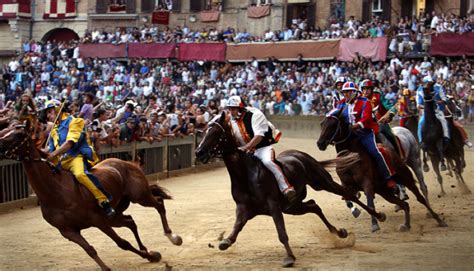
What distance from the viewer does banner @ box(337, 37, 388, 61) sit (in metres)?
37.3

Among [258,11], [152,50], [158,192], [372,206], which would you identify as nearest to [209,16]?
[258,11]

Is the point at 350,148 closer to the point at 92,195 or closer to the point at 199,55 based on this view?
the point at 92,195

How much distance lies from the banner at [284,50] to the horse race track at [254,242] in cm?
2282

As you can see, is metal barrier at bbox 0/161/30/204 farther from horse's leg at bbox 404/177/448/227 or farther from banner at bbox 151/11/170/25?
banner at bbox 151/11/170/25

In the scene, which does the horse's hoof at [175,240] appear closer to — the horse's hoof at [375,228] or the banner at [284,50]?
the horse's hoof at [375,228]

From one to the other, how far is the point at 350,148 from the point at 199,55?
32205mm

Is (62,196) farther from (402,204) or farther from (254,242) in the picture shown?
(402,204)

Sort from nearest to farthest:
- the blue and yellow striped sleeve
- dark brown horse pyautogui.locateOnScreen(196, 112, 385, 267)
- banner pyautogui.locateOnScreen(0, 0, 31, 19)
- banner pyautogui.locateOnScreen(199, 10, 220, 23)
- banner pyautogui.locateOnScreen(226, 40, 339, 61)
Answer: dark brown horse pyautogui.locateOnScreen(196, 112, 385, 267), the blue and yellow striped sleeve, banner pyautogui.locateOnScreen(226, 40, 339, 61), banner pyautogui.locateOnScreen(199, 10, 220, 23), banner pyautogui.locateOnScreen(0, 0, 31, 19)

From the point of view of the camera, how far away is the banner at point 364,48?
3731cm

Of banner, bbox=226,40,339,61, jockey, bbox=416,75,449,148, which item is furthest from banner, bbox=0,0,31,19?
jockey, bbox=416,75,449,148

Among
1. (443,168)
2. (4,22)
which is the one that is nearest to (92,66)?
(4,22)

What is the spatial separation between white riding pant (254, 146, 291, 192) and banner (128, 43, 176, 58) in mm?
35412

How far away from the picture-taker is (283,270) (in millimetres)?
10641

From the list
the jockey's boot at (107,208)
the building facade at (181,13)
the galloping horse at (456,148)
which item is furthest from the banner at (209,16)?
the jockey's boot at (107,208)
